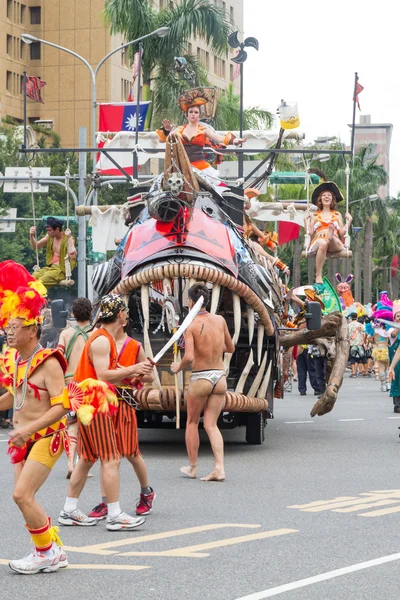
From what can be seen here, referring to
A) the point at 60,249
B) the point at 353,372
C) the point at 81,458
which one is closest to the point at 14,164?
the point at 353,372

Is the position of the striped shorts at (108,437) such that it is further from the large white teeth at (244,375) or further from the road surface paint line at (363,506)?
the large white teeth at (244,375)

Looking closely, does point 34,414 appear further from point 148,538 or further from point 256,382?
point 256,382

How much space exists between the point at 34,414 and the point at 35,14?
94.0m

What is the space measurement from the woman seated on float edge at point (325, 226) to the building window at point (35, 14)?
271ft

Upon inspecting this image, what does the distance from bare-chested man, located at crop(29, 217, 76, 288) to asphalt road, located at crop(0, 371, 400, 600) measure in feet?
10.6

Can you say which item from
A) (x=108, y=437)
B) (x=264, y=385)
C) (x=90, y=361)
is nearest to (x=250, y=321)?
(x=264, y=385)

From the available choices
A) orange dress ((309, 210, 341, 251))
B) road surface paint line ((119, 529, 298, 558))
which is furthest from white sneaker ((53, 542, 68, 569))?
orange dress ((309, 210, 341, 251))

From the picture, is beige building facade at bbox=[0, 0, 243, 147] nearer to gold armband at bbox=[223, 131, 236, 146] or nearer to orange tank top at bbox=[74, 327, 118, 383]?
gold armband at bbox=[223, 131, 236, 146]

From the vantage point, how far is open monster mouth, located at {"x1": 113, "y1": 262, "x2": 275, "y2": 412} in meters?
14.5

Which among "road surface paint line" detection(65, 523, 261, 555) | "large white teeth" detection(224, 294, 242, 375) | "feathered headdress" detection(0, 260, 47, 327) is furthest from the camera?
"large white teeth" detection(224, 294, 242, 375)

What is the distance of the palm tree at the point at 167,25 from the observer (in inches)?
1716

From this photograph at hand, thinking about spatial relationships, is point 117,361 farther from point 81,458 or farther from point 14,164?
point 14,164

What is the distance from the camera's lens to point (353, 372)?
3884 centimetres

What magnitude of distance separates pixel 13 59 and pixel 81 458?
293 ft
